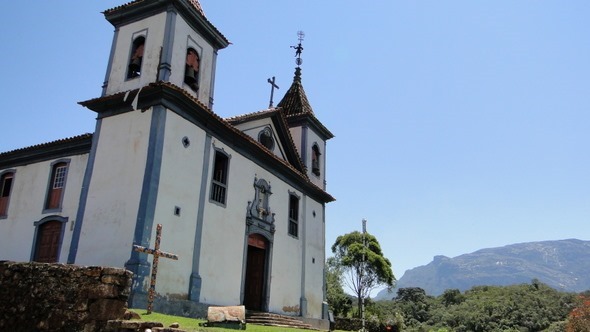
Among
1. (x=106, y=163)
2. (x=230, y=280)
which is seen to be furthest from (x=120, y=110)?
(x=230, y=280)

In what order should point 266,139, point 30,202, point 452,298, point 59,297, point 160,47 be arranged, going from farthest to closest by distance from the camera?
point 452,298 < point 266,139 < point 30,202 < point 160,47 < point 59,297

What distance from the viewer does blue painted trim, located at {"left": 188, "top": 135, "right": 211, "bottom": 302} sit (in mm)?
13148

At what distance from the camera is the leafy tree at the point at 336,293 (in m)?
40.0

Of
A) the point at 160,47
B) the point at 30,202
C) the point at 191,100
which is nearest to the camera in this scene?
the point at 191,100

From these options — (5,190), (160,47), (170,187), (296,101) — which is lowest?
(170,187)

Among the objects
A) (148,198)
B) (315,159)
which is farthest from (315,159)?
(148,198)

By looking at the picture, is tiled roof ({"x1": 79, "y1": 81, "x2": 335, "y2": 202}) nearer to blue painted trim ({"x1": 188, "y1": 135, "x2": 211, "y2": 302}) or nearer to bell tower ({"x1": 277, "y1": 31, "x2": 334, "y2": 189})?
blue painted trim ({"x1": 188, "y1": 135, "x2": 211, "y2": 302})

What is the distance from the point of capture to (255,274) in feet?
55.3

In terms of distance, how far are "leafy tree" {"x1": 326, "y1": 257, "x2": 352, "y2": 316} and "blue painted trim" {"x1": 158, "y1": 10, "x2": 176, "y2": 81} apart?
96.3 ft

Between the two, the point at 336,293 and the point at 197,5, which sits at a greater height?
the point at 197,5

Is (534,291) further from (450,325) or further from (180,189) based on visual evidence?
(180,189)

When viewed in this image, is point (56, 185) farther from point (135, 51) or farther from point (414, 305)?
point (414, 305)

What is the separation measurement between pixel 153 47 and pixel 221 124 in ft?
10.0

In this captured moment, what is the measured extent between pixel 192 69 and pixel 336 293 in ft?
95.9
